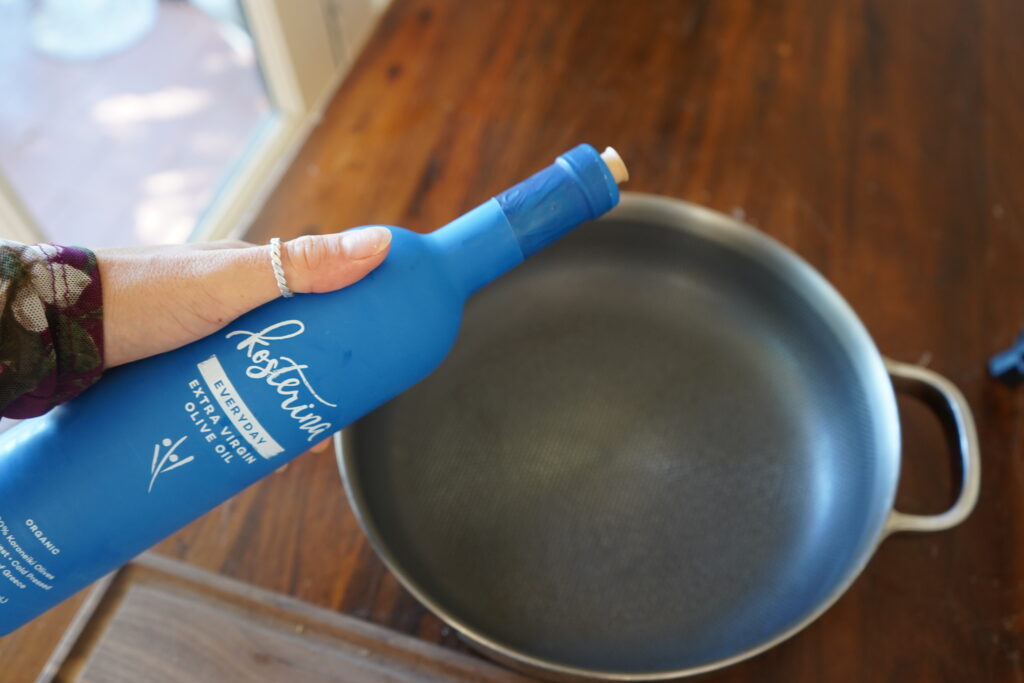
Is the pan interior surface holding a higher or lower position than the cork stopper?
lower

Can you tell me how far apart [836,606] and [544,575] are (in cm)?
19

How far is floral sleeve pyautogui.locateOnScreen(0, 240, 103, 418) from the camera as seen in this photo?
315 millimetres

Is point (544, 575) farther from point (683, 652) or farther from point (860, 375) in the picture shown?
point (860, 375)

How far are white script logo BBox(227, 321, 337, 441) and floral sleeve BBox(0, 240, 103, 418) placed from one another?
0.20 feet

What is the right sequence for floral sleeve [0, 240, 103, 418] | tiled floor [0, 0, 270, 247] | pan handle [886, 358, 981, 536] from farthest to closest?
tiled floor [0, 0, 270, 247] → pan handle [886, 358, 981, 536] → floral sleeve [0, 240, 103, 418]

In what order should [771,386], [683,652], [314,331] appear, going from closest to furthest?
[314,331] < [683,652] < [771,386]

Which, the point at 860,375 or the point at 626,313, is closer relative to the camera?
the point at 860,375

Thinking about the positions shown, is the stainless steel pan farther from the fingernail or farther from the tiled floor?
the tiled floor

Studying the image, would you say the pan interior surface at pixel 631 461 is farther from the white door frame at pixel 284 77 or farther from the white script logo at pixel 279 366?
the white door frame at pixel 284 77

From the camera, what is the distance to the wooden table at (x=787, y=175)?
48cm

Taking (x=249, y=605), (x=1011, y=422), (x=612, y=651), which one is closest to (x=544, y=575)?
(x=612, y=651)

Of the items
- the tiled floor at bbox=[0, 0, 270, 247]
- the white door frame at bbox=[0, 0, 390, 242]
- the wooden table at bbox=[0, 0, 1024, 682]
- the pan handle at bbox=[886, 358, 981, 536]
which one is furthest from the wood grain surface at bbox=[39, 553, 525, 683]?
the tiled floor at bbox=[0, 0, 270, 247]

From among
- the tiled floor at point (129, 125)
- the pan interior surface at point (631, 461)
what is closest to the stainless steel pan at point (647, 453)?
the pan interior surface at point (631, 461)

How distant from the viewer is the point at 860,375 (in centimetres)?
49
